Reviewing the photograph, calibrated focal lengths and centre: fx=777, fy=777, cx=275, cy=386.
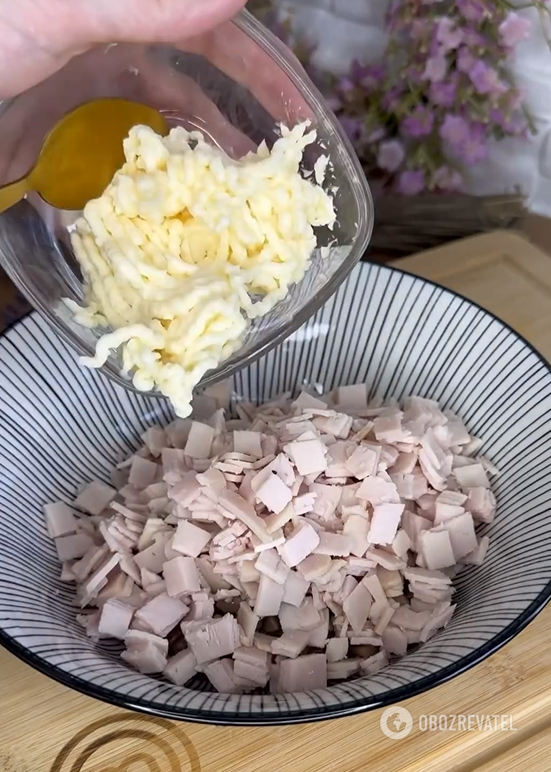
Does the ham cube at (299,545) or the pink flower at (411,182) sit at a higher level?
the pink flower at (411,182)

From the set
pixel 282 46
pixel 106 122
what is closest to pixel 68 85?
pixel 106 122

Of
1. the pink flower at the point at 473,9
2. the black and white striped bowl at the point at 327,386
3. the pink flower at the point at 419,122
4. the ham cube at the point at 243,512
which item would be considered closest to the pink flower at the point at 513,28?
the pink flower at the point at 473,9

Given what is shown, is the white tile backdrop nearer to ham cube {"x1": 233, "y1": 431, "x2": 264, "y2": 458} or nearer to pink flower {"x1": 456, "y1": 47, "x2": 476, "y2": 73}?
pink flower {"x1": 456, "y1": 47, "x2": 476, "y2": 73}

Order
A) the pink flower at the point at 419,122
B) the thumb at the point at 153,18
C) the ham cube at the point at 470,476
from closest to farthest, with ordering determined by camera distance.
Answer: the thumb at the point at 153,18 < the ham cube at the point at 470,476 < the pink flower at the point at 419,122

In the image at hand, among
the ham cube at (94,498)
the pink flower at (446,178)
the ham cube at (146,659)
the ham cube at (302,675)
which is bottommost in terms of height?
the ham cube at (302,675)

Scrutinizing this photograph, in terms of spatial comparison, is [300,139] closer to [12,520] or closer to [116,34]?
[116,34]
